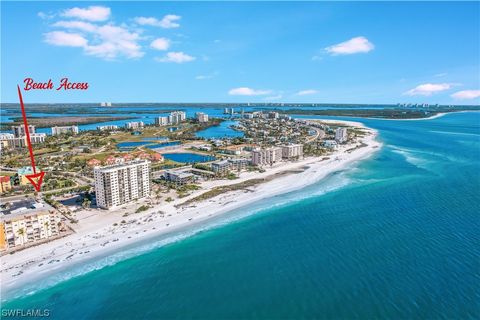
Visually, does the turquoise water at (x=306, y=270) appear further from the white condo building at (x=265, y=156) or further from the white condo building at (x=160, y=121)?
the white condo building at (x=160, y=121)

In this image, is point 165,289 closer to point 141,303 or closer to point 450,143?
point 141,303

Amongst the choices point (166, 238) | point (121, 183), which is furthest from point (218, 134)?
point (166, 238)

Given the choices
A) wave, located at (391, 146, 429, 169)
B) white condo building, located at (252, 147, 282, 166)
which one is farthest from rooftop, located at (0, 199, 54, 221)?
wave, located at (391, 146, 429, 169)

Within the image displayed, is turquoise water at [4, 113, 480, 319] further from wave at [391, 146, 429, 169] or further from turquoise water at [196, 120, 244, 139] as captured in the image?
turquoise water at [196, 120, 244, 139]

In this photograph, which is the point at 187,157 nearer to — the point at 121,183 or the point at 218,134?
the point at 121,183

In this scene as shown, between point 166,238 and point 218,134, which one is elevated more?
point 218,134

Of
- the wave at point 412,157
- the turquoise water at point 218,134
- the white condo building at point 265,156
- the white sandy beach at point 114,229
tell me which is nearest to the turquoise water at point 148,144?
the turquoise water at point 218,134

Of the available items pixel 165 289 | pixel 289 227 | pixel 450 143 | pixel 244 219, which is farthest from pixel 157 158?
pixel 450 143
